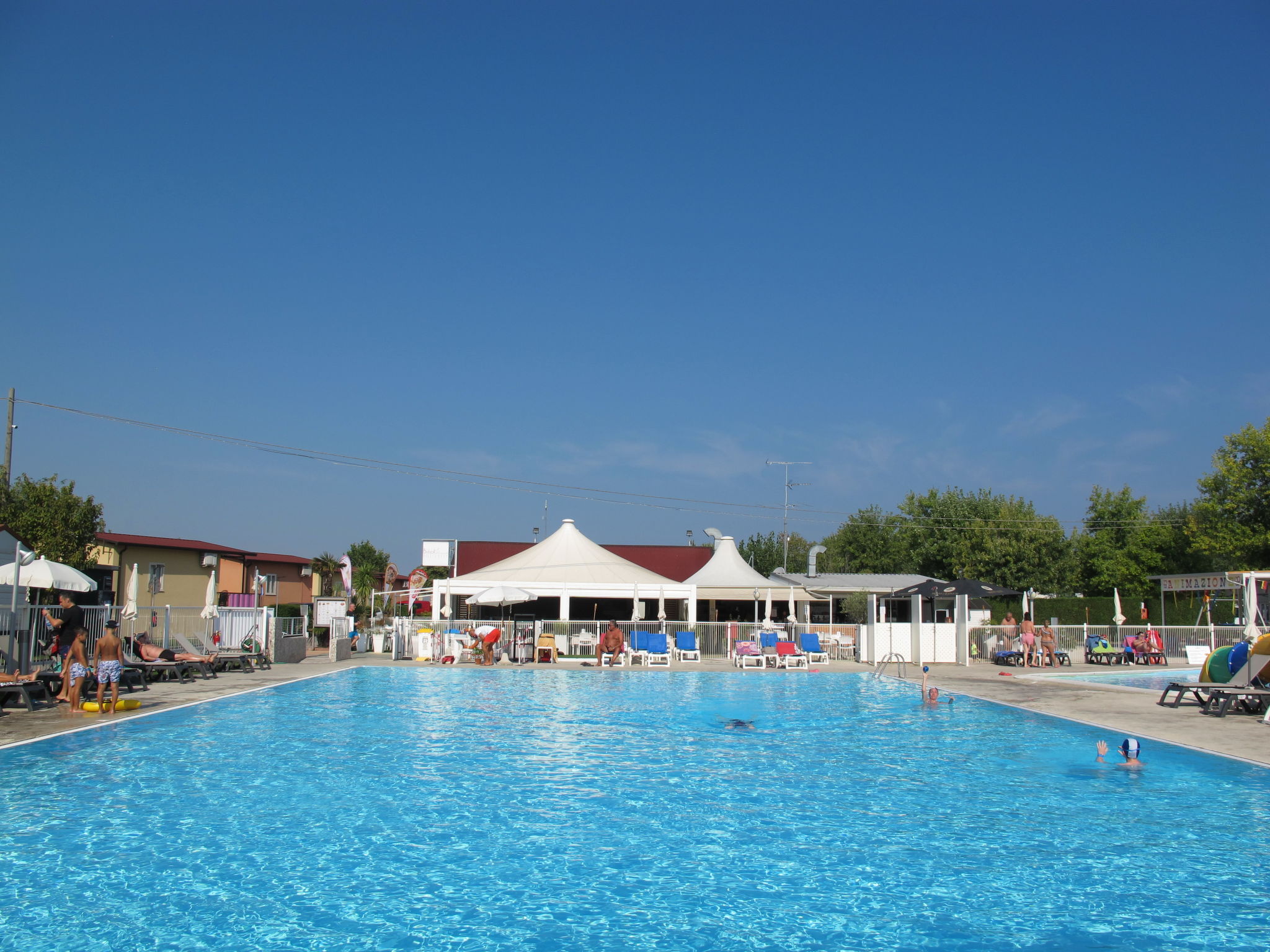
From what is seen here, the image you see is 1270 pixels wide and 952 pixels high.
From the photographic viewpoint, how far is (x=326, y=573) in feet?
185

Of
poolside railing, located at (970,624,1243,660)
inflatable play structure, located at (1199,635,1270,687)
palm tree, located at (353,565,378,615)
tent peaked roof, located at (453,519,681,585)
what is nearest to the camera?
inflatable play structure, located at (1199,635,1270,687)

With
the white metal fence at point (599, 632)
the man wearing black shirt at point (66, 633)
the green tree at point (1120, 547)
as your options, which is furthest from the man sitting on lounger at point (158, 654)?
the green tree at point (1120, 547)

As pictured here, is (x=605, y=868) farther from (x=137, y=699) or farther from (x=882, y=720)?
(x=137, y=699)

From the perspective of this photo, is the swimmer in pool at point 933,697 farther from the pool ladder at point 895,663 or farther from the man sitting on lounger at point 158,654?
the man sitting on lounger at point 158,654

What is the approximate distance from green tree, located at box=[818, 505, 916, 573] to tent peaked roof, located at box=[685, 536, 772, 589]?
2870cm

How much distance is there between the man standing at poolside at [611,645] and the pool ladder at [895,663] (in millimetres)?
6589

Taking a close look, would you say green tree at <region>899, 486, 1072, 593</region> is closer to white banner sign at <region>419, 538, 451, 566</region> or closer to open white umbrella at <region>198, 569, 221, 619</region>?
white banner sign at <region>419, 538, 451, 566</region>

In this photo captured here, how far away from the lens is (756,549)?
246ft

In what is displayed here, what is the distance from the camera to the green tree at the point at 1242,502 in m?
37.8

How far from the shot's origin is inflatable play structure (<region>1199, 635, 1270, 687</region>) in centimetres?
1522

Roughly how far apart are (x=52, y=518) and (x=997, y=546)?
44845 millimetres

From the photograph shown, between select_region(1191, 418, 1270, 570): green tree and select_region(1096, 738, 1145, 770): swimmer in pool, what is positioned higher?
select_region(1191, 418, 1270, 570): green tree

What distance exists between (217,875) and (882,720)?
36.7 feet

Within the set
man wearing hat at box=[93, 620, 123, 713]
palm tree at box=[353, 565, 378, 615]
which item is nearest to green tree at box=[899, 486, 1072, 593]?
palm tree at box=[353, 565, 378, 615]
